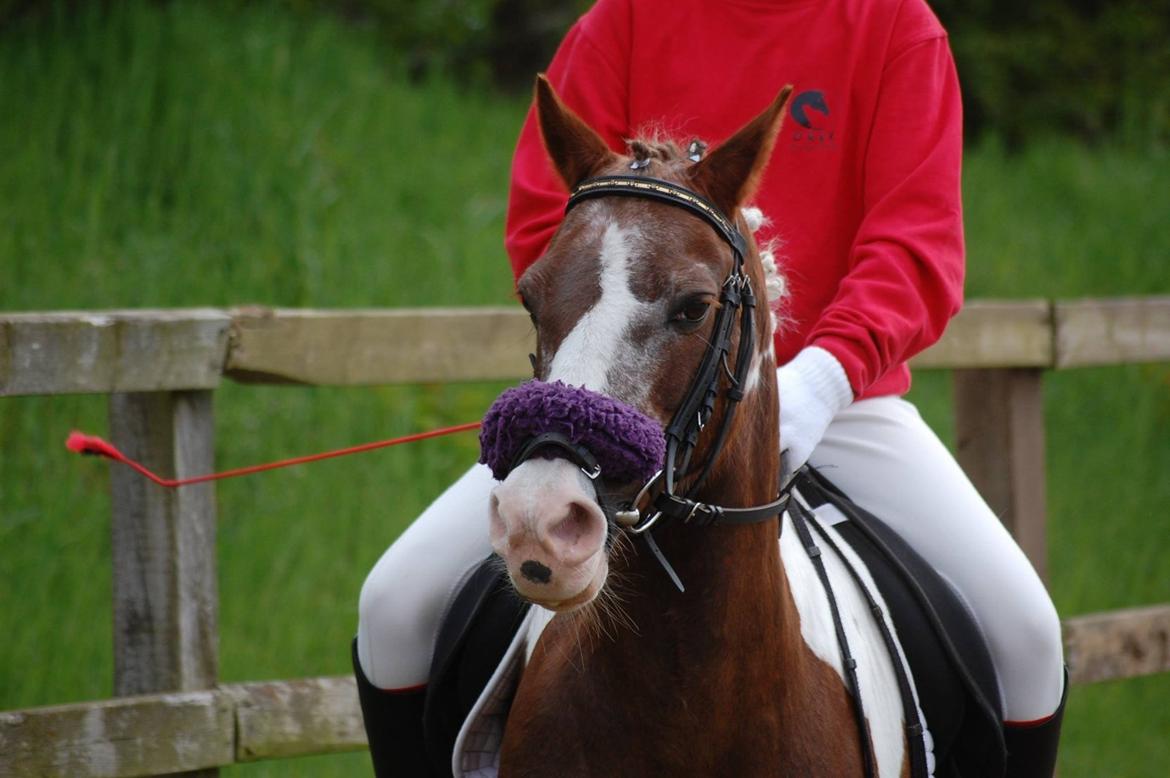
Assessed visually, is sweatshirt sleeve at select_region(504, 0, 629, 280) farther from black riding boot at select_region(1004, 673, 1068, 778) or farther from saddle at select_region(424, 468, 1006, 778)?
black riding boot at select_region(1004, 673, 1068, 778)

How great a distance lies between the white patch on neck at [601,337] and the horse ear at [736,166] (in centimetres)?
29

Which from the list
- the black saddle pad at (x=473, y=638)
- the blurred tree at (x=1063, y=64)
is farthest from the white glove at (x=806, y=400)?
the blurred tree at (x=1063, y=64)

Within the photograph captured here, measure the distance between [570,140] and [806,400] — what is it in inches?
26.0

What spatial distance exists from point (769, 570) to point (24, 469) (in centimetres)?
402

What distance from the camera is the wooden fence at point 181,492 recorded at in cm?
325

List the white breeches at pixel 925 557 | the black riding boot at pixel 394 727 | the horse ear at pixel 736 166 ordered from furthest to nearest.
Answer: the black riding boot at pixel 394 727, the white breeches at pixel 925 557, the horse ear at pixel 736 166

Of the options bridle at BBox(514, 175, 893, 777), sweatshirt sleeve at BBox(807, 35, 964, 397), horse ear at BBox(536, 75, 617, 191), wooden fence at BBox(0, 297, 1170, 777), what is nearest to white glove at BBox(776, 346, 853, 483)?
sweatshirt sleeve at BBox(807, 35, 964, 397)

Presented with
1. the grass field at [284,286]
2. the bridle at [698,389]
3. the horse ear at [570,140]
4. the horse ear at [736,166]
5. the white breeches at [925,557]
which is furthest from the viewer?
the grass field at [284,286]

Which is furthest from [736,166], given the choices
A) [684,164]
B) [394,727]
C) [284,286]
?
[284,286]

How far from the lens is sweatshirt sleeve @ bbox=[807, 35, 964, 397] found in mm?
2670

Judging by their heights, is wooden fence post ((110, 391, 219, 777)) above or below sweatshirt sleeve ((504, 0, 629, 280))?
below

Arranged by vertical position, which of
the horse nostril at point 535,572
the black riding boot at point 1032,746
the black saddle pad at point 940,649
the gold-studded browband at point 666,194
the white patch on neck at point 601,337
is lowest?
the black riding boot at point 1032,746

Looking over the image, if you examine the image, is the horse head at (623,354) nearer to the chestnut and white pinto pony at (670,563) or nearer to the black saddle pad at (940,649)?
the chestnut and white pinto pony at (670,563)

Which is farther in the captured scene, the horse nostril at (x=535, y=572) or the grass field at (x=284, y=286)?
the grass field at (x=284, y=286)
